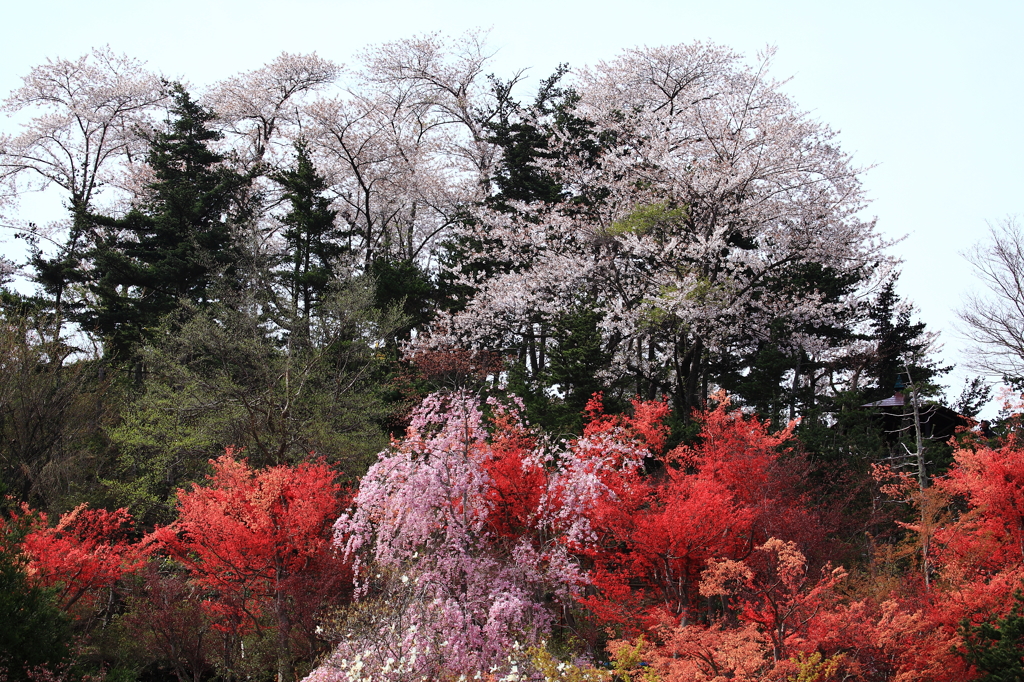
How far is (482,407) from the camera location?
2075 centimetres

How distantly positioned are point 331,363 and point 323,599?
29.2 ft

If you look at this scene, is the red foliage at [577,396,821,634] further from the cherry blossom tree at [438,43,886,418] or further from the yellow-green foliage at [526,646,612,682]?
the cherry blossom tree at [438,43,886,418]

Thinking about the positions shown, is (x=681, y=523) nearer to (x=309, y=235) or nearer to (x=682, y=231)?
(x=682, y=231)

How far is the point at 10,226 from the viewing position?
28.9 meters

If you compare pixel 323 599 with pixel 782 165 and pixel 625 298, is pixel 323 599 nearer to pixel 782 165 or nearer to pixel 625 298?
pixel 625 298

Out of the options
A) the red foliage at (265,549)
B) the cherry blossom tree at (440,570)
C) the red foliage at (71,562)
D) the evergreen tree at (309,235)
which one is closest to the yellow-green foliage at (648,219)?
the evergreen tree at (309,235)

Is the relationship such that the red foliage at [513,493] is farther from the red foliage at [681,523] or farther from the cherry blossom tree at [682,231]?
the cherry blossom tree at [682,231]

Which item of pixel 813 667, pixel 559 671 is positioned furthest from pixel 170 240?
pixel 813 667

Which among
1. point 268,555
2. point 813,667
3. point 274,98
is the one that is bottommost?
point 813,667

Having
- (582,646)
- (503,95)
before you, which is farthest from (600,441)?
(503,95)

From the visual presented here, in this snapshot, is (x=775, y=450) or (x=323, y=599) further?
(x=775, y=450)

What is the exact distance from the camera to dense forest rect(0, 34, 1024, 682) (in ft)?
37.4

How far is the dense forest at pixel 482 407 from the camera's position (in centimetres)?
1141

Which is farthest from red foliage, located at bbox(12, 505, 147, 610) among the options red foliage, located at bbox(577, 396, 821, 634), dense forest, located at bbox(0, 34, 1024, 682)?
red foliage, located at bbox(577, 396, 821, 634)
